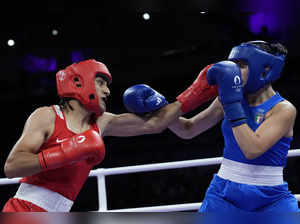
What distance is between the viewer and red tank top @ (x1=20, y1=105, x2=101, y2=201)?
2.23 m

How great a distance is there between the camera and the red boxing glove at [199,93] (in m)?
2.49

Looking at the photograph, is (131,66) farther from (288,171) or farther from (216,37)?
(288,171)

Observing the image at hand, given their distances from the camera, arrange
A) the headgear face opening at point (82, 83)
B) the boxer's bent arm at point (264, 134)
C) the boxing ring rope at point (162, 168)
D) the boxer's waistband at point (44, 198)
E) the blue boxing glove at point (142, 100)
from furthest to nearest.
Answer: the boxing ring rope at point (162, 168) < the blue boxing glove at point (142, 100) < the headgear face opening at point (82, 83) < the boxer's waistband at point (44, 198) < the boxer's bent arm at point (264, 134)

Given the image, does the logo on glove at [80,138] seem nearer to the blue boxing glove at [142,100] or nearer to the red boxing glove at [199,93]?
the blue boxing glove at [142,100]

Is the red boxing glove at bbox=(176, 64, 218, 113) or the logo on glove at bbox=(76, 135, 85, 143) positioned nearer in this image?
the logo on glove at bbox=(76, 135, 85, 143)

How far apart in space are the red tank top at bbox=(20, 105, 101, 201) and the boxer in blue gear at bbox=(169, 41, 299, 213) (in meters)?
0.66

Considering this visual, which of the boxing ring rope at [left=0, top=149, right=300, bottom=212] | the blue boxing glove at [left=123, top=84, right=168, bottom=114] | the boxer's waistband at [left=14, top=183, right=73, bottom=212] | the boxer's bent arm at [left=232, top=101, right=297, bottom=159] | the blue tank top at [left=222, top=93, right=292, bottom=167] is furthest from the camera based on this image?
the boxing ring rope at [left=0, top=149, right=300, bottom=212]

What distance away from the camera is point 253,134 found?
6.45 ft

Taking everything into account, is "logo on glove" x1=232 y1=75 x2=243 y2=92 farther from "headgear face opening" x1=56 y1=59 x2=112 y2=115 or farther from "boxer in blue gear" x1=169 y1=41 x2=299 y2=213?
"headgear face opening" x1=56 y1=59 x2=112 y2=115

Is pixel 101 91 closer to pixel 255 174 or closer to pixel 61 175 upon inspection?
pixel 61 175

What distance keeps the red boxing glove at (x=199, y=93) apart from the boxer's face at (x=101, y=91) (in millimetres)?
445

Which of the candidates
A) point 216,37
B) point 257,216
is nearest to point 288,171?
point 216,37

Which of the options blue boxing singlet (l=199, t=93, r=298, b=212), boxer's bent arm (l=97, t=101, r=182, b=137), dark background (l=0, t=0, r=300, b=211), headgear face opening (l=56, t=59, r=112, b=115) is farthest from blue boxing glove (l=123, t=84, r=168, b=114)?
dark background (l=0, t=0, r=300, b=211)

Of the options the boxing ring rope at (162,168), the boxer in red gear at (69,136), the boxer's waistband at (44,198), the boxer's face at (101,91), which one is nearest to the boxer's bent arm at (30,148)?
the boxer in red gear at (69,136)
